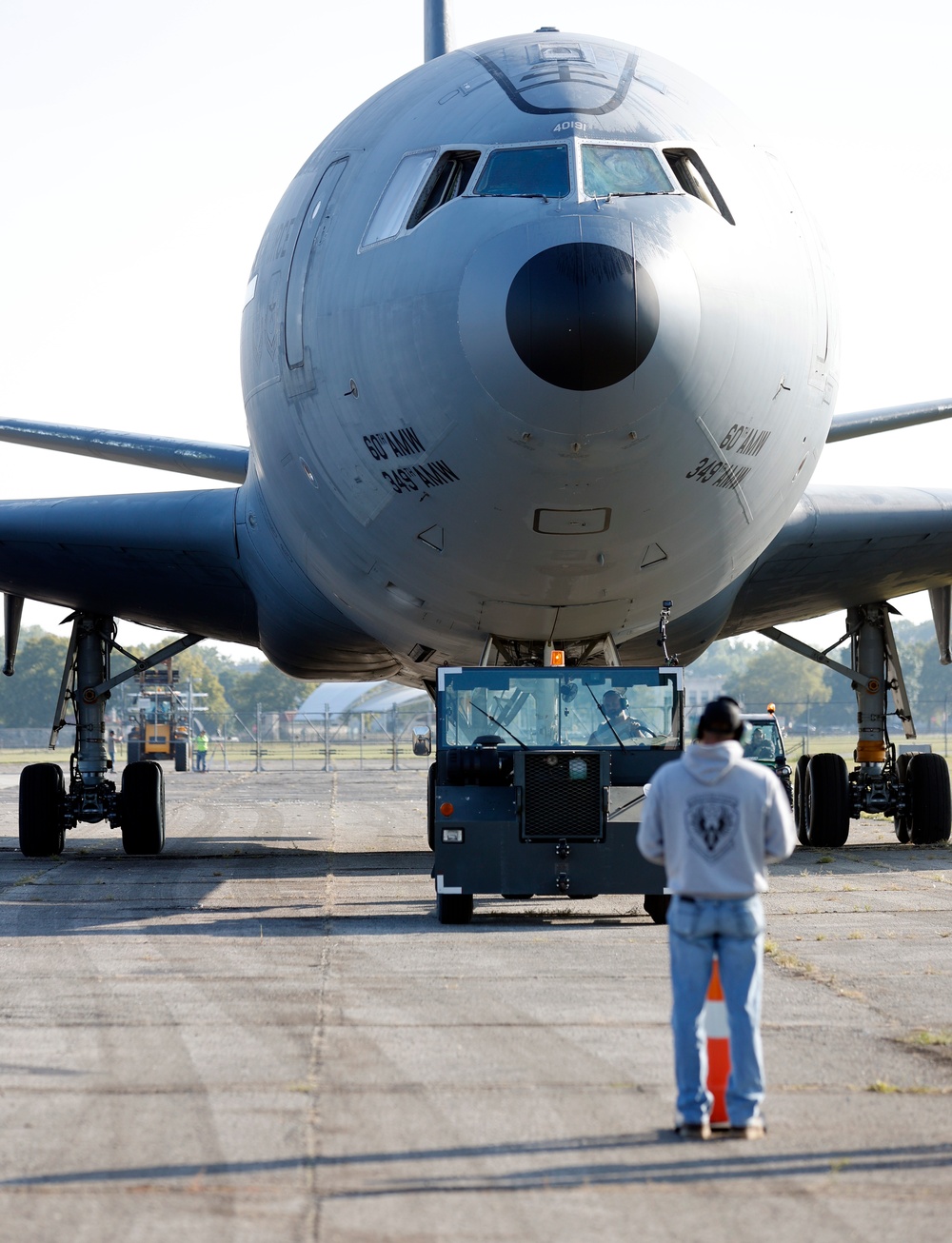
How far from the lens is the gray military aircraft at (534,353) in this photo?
8461 millimetres

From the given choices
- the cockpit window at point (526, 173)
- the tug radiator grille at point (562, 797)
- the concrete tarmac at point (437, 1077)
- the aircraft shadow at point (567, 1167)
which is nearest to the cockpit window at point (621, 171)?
the cockpit window at point (526, 173)

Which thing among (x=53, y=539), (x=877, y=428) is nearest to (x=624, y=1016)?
(x=877, y=428)

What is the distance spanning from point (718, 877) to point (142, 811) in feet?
43.3

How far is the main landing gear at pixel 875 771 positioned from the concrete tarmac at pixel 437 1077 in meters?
6.19

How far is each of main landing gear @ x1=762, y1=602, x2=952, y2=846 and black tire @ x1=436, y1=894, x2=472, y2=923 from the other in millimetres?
8580

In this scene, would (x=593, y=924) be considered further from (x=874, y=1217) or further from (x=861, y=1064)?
(x=874, y=1217)

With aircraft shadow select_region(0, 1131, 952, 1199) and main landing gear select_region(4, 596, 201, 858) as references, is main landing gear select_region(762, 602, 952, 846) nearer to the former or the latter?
main landing gear select_region(4, 596, 201, 858)

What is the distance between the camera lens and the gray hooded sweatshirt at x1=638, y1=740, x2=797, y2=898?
5699 mm

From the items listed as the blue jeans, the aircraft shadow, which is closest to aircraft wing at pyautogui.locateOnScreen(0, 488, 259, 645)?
the blue jeans

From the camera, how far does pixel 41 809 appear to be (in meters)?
17.8

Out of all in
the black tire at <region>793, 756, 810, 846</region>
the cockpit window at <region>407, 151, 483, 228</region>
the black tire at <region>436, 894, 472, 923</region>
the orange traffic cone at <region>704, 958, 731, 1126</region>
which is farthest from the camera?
the black tire at <region>793, 756, 810, 846</region>

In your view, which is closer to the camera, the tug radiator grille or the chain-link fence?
the tug radiator grille

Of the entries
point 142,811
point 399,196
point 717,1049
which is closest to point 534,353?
point 399,196

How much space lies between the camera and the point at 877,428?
15.7 metres
